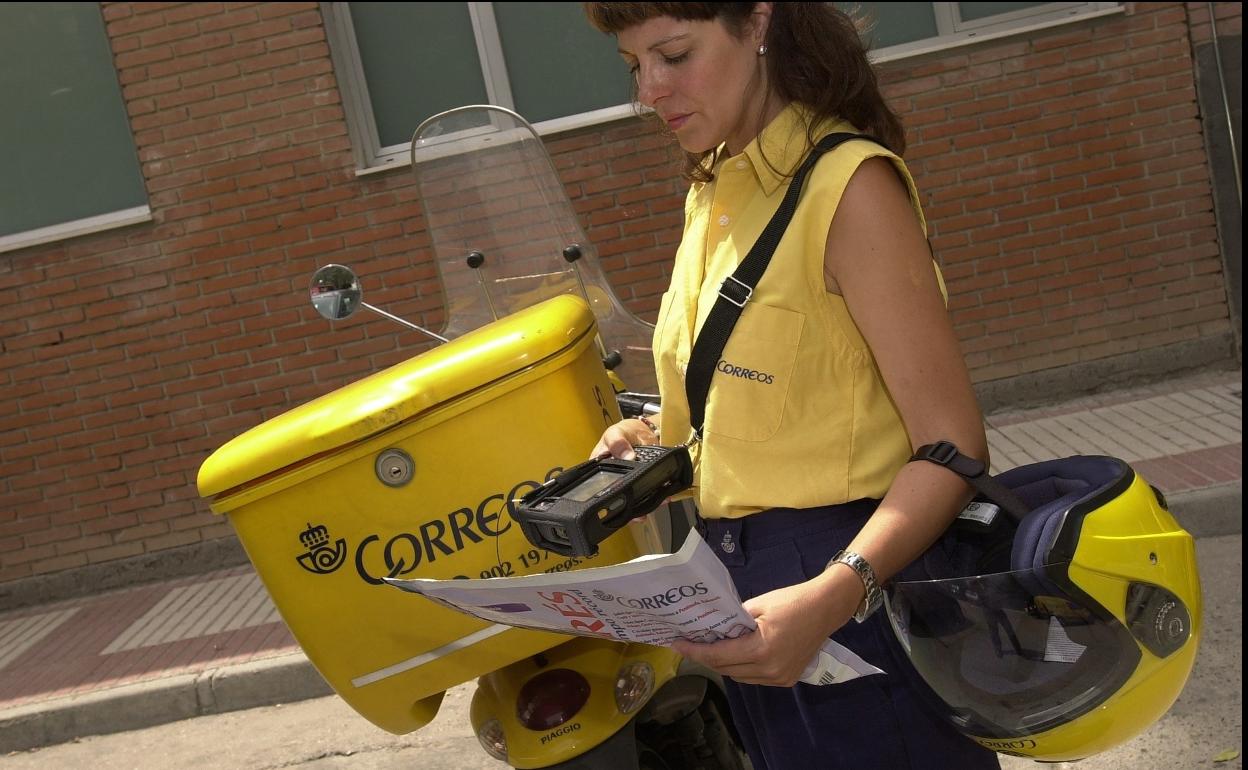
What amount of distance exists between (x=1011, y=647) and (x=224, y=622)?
5.24 meters

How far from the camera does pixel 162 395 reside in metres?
7.35

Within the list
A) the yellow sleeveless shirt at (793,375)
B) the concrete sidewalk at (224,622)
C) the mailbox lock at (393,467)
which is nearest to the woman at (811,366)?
the yellow sleeveless shirt at (793,375)

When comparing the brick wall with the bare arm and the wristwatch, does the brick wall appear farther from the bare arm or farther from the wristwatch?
the wristwatch

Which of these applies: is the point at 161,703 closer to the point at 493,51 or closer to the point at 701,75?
the point at 493,51

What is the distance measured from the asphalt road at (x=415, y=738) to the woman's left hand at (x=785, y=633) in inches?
96.2

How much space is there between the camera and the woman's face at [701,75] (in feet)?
5.43

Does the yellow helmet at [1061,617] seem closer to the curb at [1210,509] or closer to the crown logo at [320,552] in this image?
the crown logo at [320,552]

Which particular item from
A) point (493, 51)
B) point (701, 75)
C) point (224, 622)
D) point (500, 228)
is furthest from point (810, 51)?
point (493, 51)

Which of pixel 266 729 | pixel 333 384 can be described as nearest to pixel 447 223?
pixel 266 729

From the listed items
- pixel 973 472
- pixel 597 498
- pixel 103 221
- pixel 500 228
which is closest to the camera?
pixel 973 472

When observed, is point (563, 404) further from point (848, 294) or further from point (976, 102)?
point (976, 102)

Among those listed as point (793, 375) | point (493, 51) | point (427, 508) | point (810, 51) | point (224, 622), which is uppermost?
point (493, 51)

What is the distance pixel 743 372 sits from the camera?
1617mm

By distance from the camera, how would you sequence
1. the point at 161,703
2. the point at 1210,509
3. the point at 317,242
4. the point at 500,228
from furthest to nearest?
the point at 317,242 < the point at 161,703 < the point at 1210,509 < the point at 500,228
